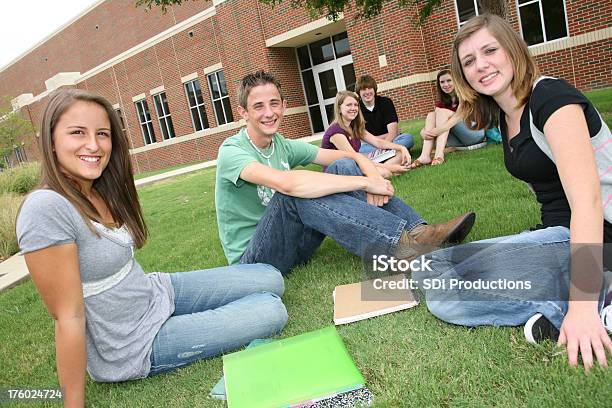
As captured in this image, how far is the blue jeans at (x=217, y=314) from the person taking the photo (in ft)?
7.36

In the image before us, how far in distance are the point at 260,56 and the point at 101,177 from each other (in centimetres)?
1550

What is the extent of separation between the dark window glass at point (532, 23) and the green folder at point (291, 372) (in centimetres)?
1273

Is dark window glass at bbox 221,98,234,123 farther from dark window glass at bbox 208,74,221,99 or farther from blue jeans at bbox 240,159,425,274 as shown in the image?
blue jeans at bbox 240,159,425,274

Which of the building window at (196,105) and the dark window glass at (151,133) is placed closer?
the building window at (196,105)

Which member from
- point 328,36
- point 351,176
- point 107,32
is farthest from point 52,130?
point 107,32

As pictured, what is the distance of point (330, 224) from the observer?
8.78ft

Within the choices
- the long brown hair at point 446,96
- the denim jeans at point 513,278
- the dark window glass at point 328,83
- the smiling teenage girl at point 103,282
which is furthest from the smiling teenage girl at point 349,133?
the dark window glass at point 328,83

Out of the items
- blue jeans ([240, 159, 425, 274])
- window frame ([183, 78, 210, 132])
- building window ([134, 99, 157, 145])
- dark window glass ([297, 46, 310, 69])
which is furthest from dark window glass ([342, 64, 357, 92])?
blue jeans ([240, 159, 425, 274])

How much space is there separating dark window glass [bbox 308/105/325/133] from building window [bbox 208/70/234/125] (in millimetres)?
3735

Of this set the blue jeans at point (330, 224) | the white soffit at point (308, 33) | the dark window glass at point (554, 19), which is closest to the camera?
the blue jeans at point (330, 224)

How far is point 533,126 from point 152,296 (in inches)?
75.7

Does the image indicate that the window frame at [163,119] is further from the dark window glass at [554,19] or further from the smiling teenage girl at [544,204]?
the smiling teenage girl at [544,204]

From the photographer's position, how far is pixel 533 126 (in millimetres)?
1931

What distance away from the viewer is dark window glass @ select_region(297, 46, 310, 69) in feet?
58.0
